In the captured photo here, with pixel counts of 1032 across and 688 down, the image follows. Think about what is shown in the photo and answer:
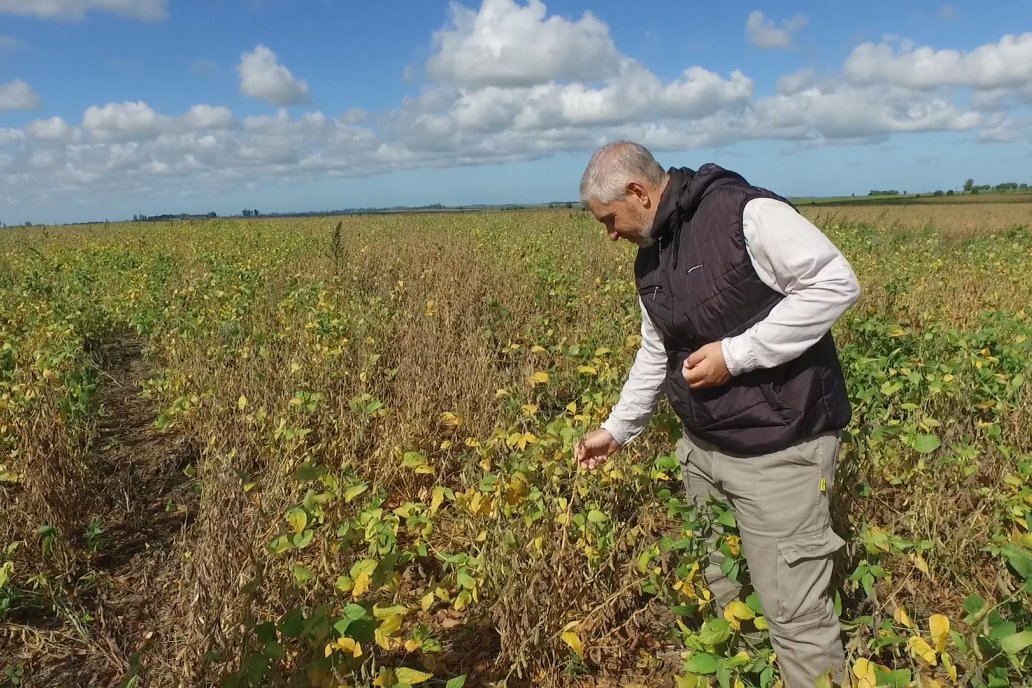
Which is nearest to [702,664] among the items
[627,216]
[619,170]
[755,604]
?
[755,604]

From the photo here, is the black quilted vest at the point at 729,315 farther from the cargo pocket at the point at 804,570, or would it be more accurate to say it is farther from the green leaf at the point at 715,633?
the green leaf at the point at 715,633

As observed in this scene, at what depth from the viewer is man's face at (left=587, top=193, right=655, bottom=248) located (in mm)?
1750

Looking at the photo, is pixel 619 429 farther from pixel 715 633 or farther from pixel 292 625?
pixel 292 625

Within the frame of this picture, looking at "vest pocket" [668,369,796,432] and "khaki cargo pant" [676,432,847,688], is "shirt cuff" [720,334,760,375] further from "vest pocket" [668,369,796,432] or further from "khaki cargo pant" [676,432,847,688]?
"khaki cargo pant" [676,432,847,688]

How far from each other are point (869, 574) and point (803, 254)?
3.07 ft

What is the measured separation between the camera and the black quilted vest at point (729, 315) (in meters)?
1.62

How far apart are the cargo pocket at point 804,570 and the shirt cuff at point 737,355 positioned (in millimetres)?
517

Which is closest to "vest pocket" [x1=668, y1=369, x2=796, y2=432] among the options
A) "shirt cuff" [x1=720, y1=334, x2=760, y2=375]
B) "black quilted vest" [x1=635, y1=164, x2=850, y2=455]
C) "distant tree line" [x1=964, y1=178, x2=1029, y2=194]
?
"black quilted vest" [x1=635, y1=164, x2=850, y2=455]

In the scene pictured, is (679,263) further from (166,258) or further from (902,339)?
(166,258)

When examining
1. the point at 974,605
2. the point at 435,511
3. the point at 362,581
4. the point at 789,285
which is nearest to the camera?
the point at 974,605

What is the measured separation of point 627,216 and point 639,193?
0.07 meters

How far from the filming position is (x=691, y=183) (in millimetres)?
1710

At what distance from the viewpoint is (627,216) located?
1.78 m

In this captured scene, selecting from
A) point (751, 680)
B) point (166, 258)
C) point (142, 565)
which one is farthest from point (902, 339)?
point (166, 258)
